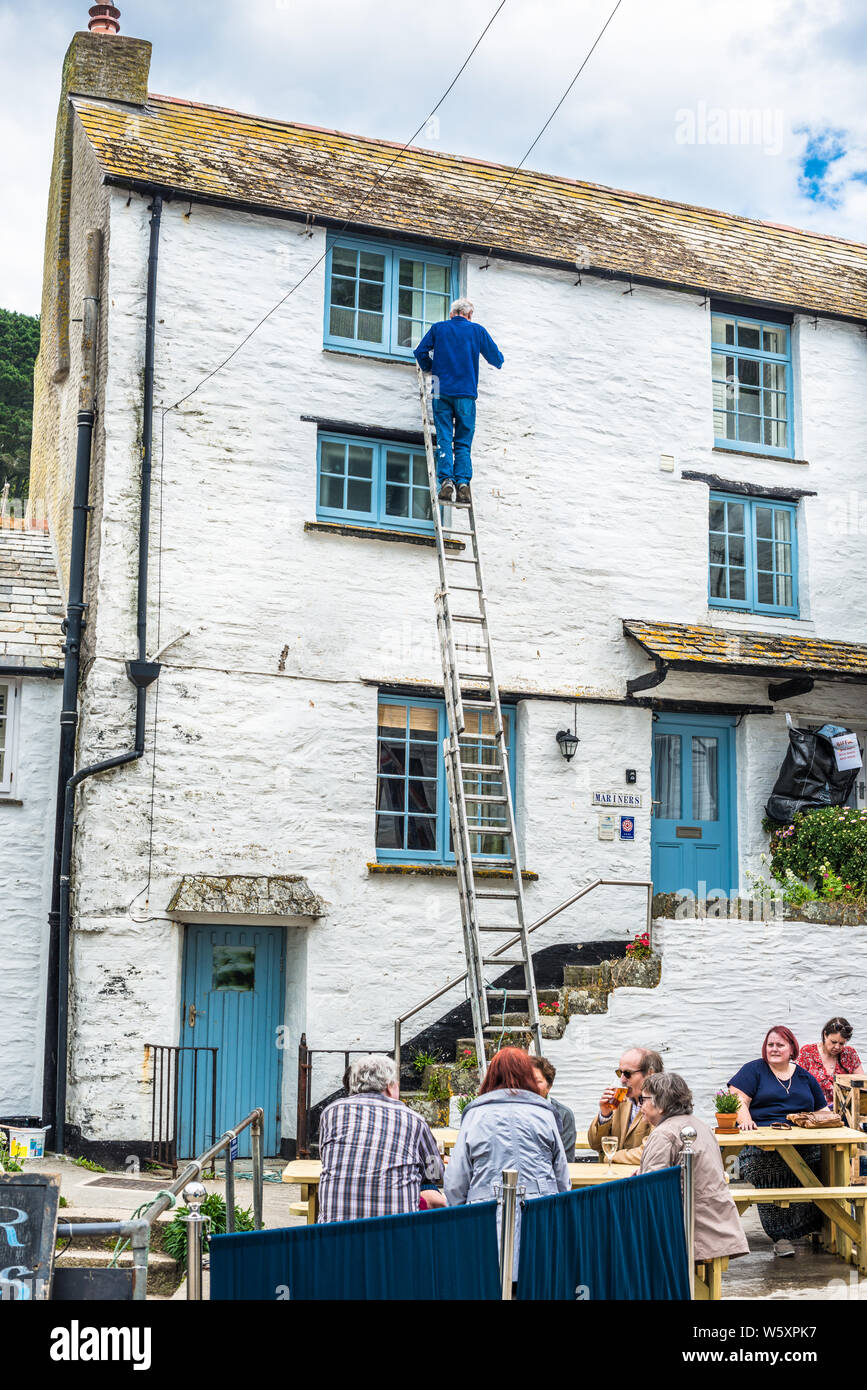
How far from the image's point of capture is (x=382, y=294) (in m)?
14.3

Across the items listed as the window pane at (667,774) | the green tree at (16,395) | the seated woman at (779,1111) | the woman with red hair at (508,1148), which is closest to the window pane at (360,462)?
the window pane at (667,774)

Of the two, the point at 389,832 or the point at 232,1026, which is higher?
the point at 389,832

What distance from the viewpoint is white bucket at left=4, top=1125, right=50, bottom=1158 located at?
35.1 ft

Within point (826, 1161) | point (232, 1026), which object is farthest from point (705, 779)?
point (826, 1161)

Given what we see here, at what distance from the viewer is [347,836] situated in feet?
42.6

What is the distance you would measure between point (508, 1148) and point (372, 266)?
414 inches

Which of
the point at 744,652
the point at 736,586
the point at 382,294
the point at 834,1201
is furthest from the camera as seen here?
the point at 736,586

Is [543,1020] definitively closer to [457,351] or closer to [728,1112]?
[728,1112]

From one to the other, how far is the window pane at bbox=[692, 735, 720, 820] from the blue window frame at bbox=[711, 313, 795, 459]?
342cm

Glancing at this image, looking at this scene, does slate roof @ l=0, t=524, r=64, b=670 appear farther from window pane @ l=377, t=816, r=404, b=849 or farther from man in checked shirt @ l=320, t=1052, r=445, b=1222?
man in checked shirt @ l=320, t=1052, r=445, b=1222

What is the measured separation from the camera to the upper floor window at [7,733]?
12.8m

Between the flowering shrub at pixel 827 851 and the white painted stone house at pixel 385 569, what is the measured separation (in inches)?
15.1

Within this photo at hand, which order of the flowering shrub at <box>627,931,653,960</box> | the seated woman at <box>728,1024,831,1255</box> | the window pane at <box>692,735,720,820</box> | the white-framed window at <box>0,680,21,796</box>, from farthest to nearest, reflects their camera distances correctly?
the window pane at <box>692,735,720,820</box> < the white-framed window at <box>0,680,21,796</box> < the flowering shrub at <box>627,931,653,960</box> < the seated woman at <box>728,1024,831,1255</box>

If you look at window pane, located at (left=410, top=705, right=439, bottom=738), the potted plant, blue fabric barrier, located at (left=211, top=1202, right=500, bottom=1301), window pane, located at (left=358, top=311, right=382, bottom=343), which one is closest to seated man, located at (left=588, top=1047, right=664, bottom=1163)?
the potted plant
